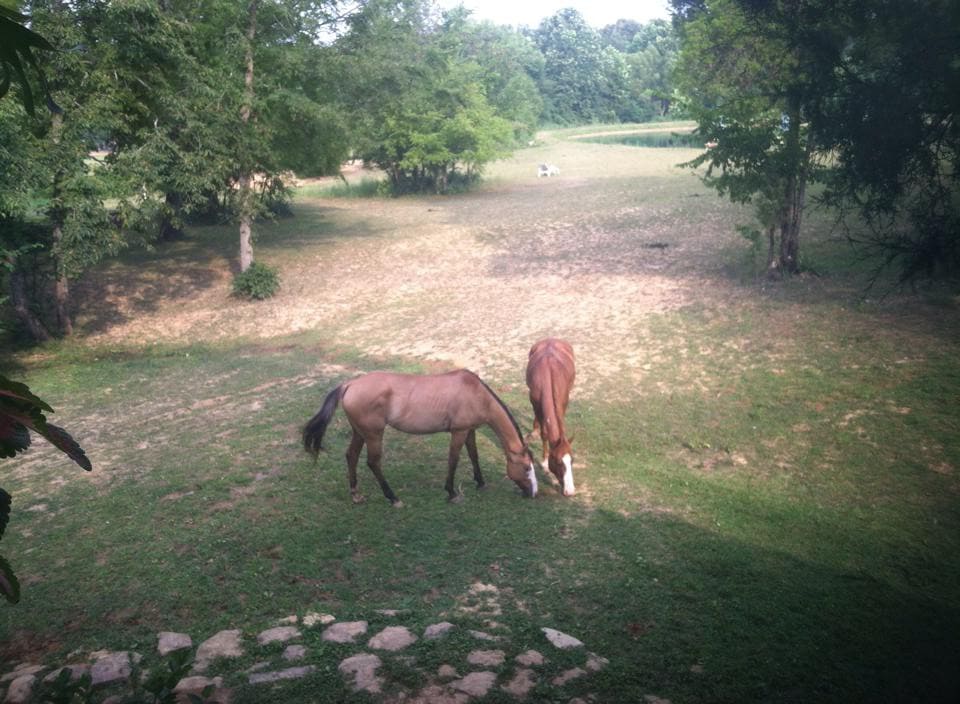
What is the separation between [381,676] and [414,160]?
97.9 feet

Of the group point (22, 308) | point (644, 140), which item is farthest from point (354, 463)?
point (644, 140)

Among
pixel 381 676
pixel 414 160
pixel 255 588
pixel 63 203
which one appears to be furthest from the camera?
pixel 414 160

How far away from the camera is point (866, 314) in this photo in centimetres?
1395

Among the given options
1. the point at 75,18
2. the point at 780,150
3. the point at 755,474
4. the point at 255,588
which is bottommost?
the point at 755,474

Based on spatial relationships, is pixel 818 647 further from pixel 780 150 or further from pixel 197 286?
pixel 197 286

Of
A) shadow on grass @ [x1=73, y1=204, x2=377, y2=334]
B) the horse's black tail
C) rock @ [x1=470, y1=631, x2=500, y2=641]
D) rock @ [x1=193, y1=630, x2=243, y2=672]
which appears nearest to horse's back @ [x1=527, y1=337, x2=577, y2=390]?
the horse's black tail

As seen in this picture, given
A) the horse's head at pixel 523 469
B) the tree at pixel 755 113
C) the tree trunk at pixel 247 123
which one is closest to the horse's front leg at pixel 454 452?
the horse's head at pixel 523 469

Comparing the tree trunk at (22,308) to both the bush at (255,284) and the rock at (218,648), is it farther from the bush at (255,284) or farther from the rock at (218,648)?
the rock at (218,648)

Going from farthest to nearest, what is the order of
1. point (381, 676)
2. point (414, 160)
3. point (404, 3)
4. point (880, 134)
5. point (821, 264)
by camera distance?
1. point (414, 160)
2. point (404, 3)
3. point (821, 264)
4. point (880, 134)
5. point (381, 676)

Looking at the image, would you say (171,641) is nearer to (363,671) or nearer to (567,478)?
(363,671)

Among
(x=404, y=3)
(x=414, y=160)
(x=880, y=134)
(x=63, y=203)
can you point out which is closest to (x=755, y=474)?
(x=880, y=134)

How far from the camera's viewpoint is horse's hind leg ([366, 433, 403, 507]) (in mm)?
8320

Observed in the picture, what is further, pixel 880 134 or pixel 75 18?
pixel 75 18

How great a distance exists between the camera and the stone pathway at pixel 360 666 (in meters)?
4.71
